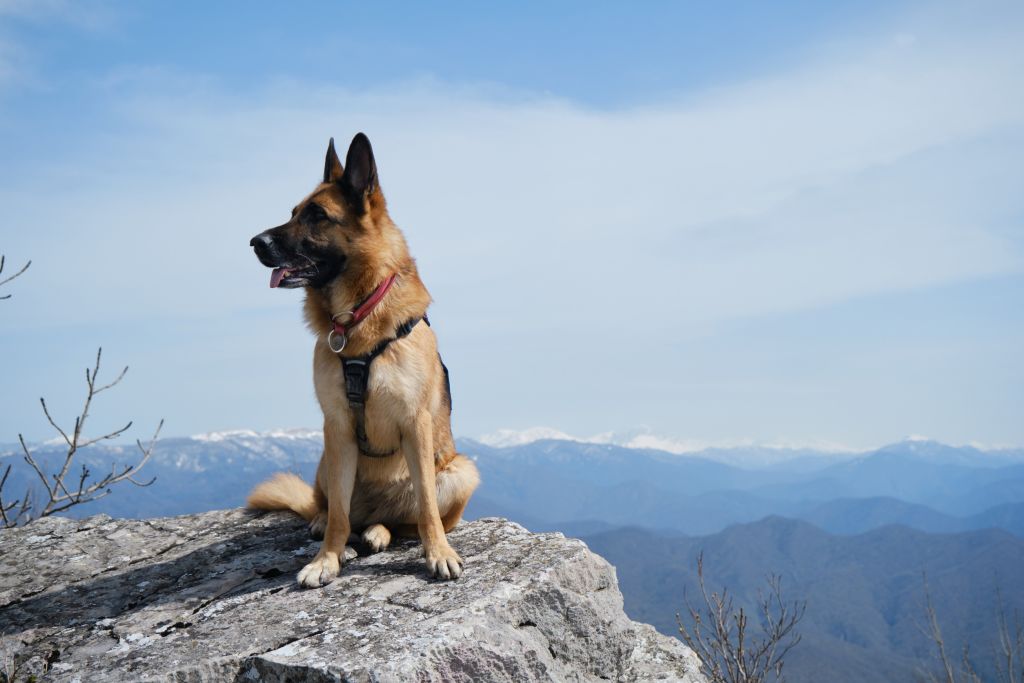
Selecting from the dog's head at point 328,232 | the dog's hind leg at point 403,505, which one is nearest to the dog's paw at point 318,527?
the dog's hind leg at point 403,505

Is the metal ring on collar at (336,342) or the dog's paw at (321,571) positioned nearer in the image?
the dog's paw at (321,571)

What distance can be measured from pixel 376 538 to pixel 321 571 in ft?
2.00

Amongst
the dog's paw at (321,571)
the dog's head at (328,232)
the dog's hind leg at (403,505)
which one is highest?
the dog's head at (328,232)

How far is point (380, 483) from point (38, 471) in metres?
3.94

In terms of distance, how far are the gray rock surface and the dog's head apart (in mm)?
2121

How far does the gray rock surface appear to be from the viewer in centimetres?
424

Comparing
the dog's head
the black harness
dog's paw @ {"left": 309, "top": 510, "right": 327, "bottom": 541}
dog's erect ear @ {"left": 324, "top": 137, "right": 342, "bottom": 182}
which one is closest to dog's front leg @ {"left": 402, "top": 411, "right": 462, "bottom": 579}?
the black harness

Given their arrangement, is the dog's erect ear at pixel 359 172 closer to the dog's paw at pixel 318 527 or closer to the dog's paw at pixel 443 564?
the dog's paw at pixel 443 564

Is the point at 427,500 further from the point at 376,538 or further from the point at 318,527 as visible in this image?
the point at 318,527

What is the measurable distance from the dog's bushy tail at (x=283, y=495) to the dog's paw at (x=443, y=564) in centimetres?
219

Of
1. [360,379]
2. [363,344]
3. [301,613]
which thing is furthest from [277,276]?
[301,613]

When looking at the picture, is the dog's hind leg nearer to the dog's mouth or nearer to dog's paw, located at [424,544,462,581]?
dog's paw, located at [424,544,462,581]

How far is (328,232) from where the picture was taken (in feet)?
17.4

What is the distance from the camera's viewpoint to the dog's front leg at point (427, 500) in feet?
16.9
